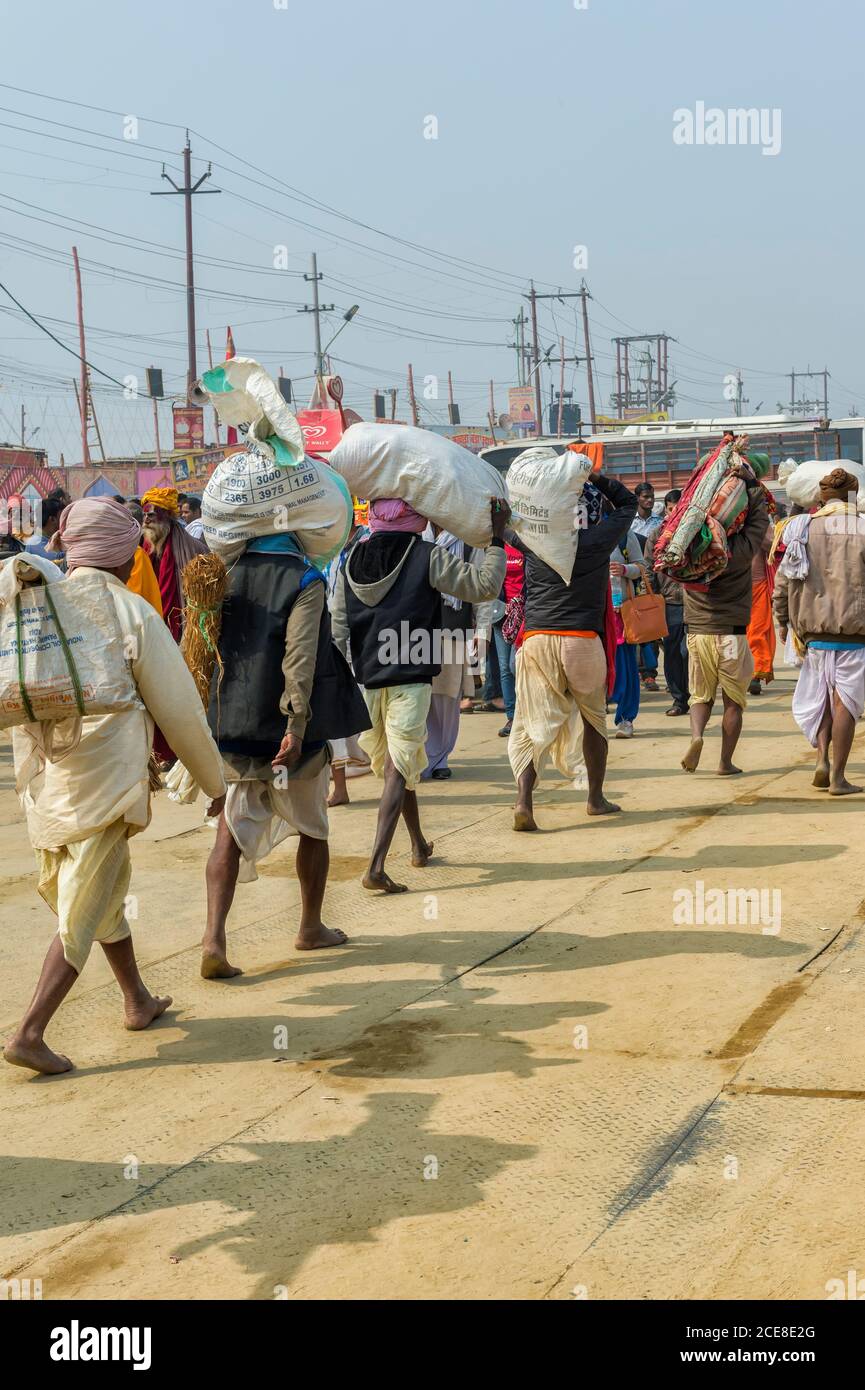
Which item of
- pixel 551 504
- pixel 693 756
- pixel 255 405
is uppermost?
pixel 255 405

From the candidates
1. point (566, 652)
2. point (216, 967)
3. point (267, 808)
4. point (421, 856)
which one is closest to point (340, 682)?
point (267, 808)

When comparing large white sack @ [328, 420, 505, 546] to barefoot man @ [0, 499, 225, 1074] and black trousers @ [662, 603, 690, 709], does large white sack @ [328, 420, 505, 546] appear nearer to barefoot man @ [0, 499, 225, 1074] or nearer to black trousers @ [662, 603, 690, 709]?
barefoot man @ [0, 499, 225, 1074]

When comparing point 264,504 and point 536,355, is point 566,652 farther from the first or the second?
point 536,355

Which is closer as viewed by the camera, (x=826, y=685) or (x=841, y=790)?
(x=841, y=790)

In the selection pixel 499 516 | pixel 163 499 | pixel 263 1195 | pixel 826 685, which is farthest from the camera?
pixel 163 499

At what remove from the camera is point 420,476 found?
Result: 6613 mm

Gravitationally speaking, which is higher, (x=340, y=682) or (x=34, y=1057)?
(x=340, y=682)

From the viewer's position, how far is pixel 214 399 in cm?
578

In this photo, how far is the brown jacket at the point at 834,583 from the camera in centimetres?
830

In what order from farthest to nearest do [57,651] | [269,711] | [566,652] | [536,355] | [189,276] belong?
[536,355]
[189,276]
[566,652]
[269,711]
[57,651]

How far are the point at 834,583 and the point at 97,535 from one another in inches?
195

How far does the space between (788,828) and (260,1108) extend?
13.2ft
